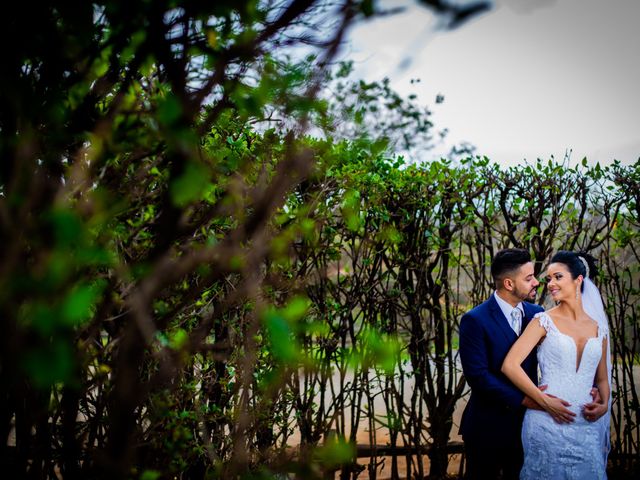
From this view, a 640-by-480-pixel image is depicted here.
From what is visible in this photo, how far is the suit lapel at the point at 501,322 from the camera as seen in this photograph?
3764 mm

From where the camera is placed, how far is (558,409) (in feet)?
11.5

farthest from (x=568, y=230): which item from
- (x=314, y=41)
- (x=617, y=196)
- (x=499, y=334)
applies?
(x=314, y=41)

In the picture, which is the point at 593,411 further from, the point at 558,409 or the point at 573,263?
the point at 573,263

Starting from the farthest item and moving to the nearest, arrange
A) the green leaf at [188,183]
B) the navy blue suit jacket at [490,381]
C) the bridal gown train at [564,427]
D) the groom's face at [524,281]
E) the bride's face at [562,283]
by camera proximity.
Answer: the groom's face at [524,281] → the bride's face at [562,283] → the navy blue suit jacket at [490,381] → the bridal gown train at [564,427] → the green leaf at [188,183]

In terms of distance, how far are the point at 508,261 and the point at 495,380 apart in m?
0.90

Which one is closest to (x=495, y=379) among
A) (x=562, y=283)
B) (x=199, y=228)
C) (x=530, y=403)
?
(x=530, y=403)

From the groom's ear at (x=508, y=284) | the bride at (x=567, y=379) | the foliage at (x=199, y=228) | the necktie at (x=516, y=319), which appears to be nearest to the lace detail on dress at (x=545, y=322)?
the bride at (x=567, y=379)

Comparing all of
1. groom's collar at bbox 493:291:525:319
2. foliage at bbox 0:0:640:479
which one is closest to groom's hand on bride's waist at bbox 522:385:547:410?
groom's collar at bbox 493:291:525:319

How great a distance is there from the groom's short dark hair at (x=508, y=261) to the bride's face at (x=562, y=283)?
21 centimetres

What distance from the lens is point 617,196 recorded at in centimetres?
512

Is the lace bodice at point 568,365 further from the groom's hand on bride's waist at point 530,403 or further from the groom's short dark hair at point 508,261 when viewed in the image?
the groom's short dark hair at point 508,261

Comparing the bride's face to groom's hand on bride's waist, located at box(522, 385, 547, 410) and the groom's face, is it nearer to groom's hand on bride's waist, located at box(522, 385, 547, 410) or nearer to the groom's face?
the groom's face

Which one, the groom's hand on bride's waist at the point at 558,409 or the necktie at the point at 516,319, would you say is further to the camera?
the necktie at the point at 516,319

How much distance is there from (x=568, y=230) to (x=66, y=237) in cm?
520
